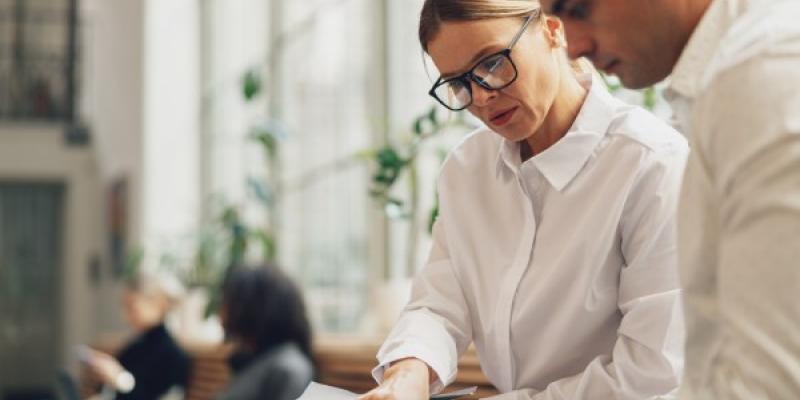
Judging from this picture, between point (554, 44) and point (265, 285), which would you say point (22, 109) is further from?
point (554, 44)

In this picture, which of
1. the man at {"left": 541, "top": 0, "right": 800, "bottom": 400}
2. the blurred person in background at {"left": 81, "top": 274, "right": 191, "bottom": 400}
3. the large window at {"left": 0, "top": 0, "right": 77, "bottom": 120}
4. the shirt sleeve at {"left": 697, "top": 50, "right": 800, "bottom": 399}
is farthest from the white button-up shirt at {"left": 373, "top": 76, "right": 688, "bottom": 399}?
the large window at {"left": 0, "top": 0, "right": 77, "bottom": 120}

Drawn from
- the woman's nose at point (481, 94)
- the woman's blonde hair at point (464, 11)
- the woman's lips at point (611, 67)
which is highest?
the woman's blonde hair at point (464, 11)

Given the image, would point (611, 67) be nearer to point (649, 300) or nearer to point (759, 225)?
point (759, 225)

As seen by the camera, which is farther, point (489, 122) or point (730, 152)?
point (489, 122)

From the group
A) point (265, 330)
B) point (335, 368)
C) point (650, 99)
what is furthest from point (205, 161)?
point (650, 99)

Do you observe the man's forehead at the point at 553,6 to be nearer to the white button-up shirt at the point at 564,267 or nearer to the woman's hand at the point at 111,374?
the white button-up shirt at the point at 564,267

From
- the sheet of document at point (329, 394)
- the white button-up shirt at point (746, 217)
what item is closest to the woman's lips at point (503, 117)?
the sheet of document at point (329, 394)

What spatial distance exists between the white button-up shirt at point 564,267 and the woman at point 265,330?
2711 mm

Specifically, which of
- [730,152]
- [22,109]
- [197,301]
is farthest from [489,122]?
[22,109]

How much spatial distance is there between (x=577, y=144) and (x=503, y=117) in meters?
0.11

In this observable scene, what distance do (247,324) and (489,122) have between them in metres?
3.03

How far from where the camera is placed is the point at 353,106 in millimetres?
6473

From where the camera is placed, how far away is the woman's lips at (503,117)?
160 cm

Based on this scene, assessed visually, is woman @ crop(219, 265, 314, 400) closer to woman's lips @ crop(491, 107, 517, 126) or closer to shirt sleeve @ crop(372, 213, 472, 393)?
shirt sleeve @ crop(372, 213, 472, 393)
